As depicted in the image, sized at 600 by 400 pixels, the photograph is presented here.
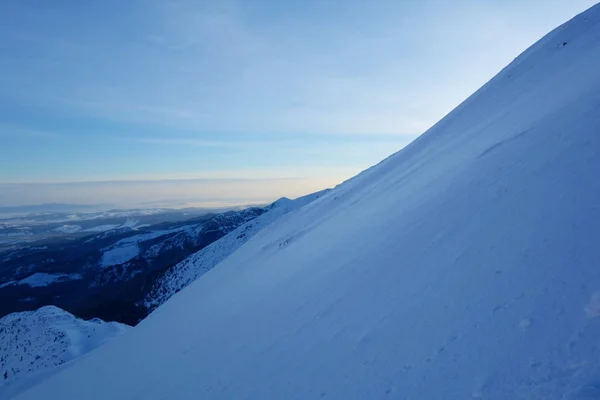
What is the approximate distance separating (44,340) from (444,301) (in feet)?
126

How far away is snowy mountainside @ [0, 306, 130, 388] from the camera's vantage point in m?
26.8

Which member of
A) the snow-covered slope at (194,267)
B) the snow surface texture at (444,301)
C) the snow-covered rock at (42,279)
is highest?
the snow surface texture at (444,301)

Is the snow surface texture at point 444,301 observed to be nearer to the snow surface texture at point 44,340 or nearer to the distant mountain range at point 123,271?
the snow surface texture at point 44,340

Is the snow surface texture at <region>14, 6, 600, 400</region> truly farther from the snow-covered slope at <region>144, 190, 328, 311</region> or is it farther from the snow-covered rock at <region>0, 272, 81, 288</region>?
the snow-covered rock at <region>0, 272, 81, 288</region>

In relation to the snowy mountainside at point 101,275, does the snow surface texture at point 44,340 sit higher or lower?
higher

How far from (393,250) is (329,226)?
24.0 ft

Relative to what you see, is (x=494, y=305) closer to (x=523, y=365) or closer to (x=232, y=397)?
(x=523, y=365)

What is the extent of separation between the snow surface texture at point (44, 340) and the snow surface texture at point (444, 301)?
67.2ft

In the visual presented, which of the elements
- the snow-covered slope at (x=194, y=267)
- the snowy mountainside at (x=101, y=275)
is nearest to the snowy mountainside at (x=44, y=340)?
the snowy mountainside at (x=101, y=275)

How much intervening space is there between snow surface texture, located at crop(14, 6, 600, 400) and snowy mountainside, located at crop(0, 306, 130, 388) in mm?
20311

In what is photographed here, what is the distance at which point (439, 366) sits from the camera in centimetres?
365

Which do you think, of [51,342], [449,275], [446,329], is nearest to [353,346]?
[446,329]

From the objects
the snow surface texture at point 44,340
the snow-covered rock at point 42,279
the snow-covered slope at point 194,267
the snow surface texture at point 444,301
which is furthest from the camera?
the snow-covered rock at point 42,279

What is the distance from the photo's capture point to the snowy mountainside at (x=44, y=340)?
2684cm
